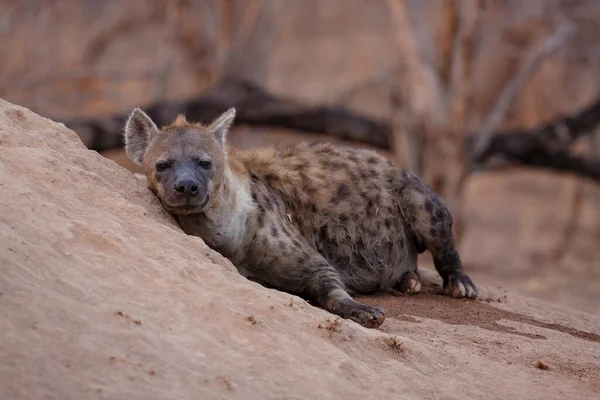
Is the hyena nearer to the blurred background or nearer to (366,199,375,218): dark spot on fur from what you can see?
(366,199,375,218): dark spot on fur

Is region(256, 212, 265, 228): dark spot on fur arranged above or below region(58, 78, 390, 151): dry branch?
below

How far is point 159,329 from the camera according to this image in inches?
119

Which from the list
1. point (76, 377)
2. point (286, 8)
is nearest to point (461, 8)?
point (76, 377)

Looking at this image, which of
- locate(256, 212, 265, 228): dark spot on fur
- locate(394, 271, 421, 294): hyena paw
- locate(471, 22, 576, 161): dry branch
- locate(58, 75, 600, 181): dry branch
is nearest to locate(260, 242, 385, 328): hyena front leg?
locate(256, 212, 265, 228): dark spot on fur

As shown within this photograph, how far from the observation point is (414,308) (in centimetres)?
473

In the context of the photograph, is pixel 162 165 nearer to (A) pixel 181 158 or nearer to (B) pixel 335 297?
(A) pixel 181 158

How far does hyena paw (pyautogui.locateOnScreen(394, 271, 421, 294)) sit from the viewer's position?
531 centimetres

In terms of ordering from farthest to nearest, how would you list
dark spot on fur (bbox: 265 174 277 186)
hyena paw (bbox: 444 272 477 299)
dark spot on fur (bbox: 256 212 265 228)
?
hyena paw (bbox: 444 272 477 299) → dark spot on fur (bbox: 265 174 277 186) → dark spot on fur (bbox: 256 212 265 228)

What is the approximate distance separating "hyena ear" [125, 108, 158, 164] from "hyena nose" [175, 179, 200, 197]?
0.55 metres

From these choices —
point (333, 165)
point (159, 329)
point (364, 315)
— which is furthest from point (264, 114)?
point (159, 329)

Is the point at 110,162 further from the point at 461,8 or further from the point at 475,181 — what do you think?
the point at 475,181

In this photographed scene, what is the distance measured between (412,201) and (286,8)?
49.7ft

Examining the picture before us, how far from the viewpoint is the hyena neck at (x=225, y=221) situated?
4.40 metres

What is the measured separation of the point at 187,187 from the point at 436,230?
1793 mm
